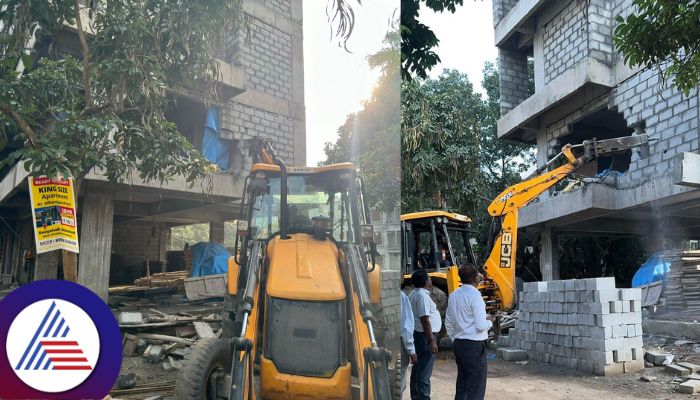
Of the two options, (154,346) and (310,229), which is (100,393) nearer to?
(154,346)

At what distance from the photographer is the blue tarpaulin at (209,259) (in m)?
2.04

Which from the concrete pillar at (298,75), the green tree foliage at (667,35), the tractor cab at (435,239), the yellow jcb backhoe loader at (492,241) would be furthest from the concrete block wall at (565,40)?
the concrete pillar at (298,75)

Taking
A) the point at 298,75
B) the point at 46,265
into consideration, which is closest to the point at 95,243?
the point at 46,265

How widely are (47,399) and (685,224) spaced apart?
15039 millimetres

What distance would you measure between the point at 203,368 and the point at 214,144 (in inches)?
31.3

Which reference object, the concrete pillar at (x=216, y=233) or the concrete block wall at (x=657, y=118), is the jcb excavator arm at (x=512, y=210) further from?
the concrete pillar at (x=216, y=233)

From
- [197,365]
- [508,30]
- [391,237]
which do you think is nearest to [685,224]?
[508,30]

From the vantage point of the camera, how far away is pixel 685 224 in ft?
44.9

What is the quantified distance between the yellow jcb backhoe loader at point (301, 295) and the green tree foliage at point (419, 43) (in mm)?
3685

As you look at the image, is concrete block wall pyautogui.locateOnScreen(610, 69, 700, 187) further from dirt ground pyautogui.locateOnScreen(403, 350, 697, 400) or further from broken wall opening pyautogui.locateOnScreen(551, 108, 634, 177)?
dirt ground pyautogui.locateOnScreen(403, 350, 697, 400)

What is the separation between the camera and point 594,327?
25.9 feet

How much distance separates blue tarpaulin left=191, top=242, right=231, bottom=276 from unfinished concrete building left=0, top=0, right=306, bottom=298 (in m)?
0.04

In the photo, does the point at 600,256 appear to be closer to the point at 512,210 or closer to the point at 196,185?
the point at 512,210

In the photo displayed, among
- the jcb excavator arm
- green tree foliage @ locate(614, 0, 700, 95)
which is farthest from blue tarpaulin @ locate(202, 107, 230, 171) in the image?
the jcb excavator arm
